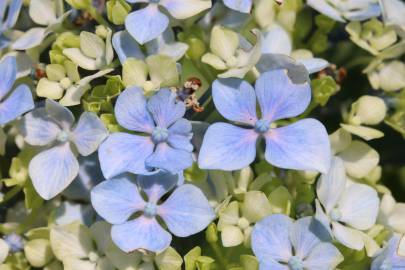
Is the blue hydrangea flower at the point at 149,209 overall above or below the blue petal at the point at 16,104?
below

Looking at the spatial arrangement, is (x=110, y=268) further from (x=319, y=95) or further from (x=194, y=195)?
(x=319, y=95)

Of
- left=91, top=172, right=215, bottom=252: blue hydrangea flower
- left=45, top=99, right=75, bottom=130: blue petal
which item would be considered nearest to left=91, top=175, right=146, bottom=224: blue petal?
left=91, top=172, right=215, bottom=252: blue hydrangea flower

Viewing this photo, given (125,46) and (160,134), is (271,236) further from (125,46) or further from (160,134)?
(125,46)

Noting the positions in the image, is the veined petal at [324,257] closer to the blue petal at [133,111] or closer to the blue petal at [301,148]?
the blue petal at [301,148]

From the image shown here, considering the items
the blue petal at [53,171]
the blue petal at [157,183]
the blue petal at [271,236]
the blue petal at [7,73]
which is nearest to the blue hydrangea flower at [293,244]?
the blue petal at [271,236]

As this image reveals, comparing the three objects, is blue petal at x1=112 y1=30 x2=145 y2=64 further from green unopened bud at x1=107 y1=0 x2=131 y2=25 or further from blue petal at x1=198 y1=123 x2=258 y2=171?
blue petal at x1=198 y1=123 x2=258 y2=171
